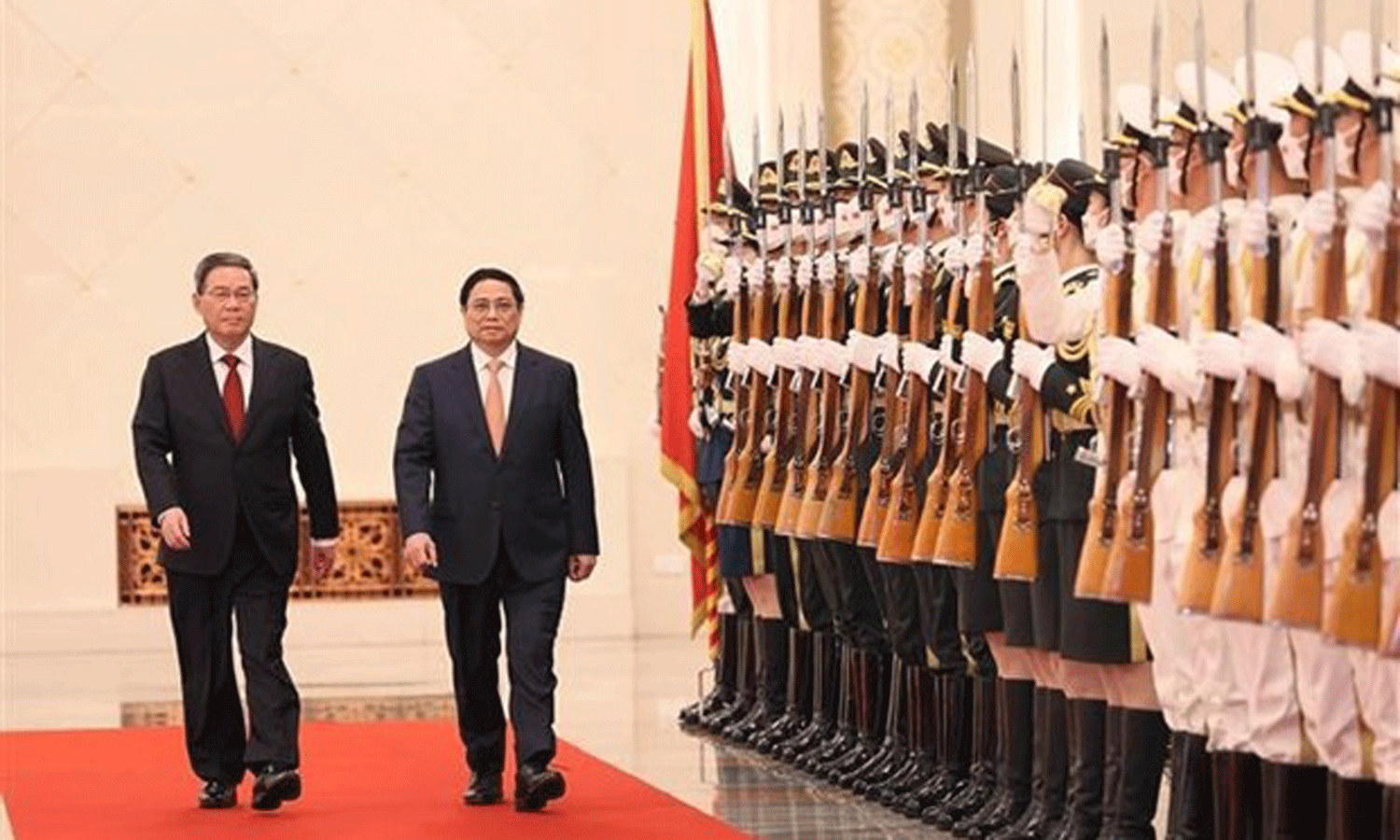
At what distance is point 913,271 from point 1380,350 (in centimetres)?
324

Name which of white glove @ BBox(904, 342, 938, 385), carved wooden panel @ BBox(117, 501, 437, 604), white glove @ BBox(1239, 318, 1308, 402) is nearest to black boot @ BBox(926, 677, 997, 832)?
white glove @ BBox(904, 342, 938, 385)

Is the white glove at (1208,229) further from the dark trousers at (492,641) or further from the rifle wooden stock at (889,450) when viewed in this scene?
the dark trousers at (492,641)

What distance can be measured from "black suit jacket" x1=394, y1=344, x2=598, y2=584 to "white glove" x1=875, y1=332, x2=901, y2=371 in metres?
1.01

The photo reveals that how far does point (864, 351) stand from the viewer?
10008 millimetres

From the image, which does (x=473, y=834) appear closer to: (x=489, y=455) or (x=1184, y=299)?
(x=489, y=455)

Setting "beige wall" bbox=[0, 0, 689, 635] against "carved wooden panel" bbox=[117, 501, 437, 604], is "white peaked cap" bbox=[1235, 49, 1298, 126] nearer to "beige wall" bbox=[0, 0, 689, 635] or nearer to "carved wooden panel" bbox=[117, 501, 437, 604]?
"beige wall" bbox=[0, 0, 689, 635]

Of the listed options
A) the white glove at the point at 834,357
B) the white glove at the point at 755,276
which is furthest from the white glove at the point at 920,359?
the white glove at the point at 755,276

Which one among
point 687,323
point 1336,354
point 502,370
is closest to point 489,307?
point 502,370

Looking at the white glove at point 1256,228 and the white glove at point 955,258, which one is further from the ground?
the white glove at point 955,258

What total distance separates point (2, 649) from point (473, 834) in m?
8.91

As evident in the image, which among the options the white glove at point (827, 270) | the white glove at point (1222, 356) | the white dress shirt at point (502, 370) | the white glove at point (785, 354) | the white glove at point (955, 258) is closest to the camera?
the white glove at point (1222, 356)

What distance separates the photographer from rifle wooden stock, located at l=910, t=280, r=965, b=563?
9086 mm

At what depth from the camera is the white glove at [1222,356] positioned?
6988 mm

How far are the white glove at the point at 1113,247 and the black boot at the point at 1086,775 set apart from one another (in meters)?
1.19
